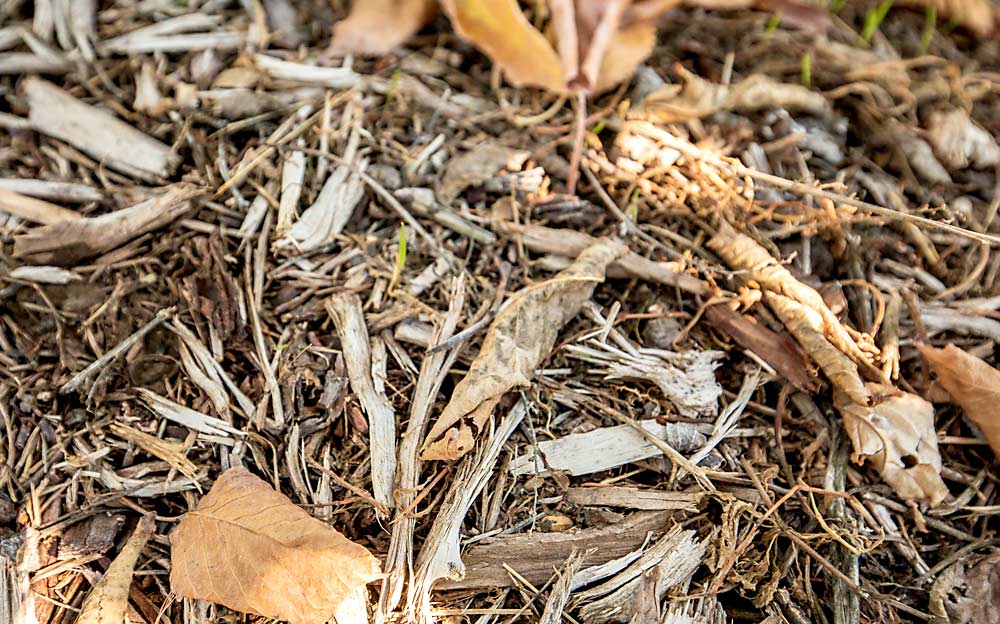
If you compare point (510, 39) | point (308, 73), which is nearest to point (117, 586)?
point (308, 73)

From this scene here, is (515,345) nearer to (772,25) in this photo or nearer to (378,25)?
(378,25)


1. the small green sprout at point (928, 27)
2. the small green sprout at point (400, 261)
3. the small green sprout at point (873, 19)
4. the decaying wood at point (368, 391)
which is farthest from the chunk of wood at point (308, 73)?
the small green sprout at point (928, 27)

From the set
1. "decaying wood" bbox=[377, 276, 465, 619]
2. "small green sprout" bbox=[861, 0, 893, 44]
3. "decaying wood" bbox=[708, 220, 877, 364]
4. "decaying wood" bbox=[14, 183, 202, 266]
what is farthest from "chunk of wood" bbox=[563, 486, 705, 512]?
"small green sprout" bbox=[861, 0, 893, 44]

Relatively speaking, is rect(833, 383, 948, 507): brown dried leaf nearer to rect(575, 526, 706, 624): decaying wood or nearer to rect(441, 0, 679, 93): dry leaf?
rect(575, 526, 706, 624): decaying wood

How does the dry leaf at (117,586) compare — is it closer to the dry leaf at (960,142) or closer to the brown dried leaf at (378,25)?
the brown dried leaf at (378,25)

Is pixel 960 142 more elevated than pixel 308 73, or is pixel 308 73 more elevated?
pixel 308 73

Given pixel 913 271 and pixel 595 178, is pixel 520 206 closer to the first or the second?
pixel 595 178

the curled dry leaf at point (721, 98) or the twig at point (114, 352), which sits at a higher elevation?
the curled dry leaf at point (721, 98)

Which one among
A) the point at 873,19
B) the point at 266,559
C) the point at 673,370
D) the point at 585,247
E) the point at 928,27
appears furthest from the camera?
the point at 928,27
